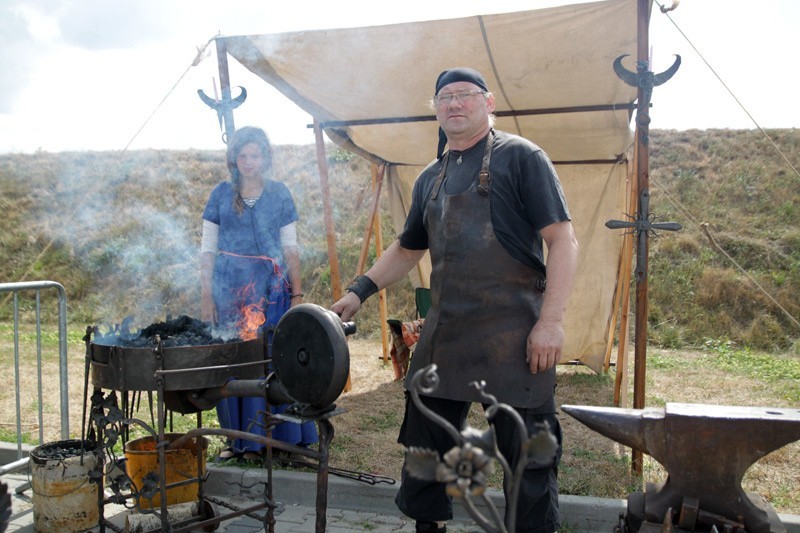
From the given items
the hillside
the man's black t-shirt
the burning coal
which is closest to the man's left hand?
the man's black t-shirt

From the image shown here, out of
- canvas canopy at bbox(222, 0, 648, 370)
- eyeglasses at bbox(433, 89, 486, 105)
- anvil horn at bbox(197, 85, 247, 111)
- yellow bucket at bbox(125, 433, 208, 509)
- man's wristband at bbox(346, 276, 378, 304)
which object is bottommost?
yellow bucket at bbox(125, 433, 208, 509)

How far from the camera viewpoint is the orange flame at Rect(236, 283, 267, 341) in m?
3.99

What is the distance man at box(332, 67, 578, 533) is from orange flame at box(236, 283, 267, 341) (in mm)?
1402

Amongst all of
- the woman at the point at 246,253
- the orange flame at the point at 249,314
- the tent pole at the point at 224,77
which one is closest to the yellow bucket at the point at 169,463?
the woman at the point at 246,253

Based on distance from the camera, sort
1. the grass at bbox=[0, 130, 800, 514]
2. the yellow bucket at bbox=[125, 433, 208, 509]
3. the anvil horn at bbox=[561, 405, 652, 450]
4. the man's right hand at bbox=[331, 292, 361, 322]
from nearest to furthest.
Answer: the anvil horn at bbox=[561, 405, 652, 450]
the man's right hand at bbox=[331, 292, 361, 322]
the yellow bucket at bbox=[125, 433, 208, 509]
the grass at bbox=[0, 130, 800, 514]

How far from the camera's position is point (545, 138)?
5945 millimetres

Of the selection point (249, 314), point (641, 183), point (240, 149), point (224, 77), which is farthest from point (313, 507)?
point (224, 77)

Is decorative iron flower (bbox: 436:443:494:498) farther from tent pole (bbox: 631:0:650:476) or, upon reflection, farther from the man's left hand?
tent pole (bbox: 631:0:650:476)

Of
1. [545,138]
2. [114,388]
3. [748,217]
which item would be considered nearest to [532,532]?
[114,388]

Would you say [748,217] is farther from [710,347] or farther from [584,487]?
[584,487]

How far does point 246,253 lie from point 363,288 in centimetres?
156

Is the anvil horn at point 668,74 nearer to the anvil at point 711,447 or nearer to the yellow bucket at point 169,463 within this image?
the anvil at point 711,447

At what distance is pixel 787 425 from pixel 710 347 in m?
9.52

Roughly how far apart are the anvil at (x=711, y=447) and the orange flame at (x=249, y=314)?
2525mm
